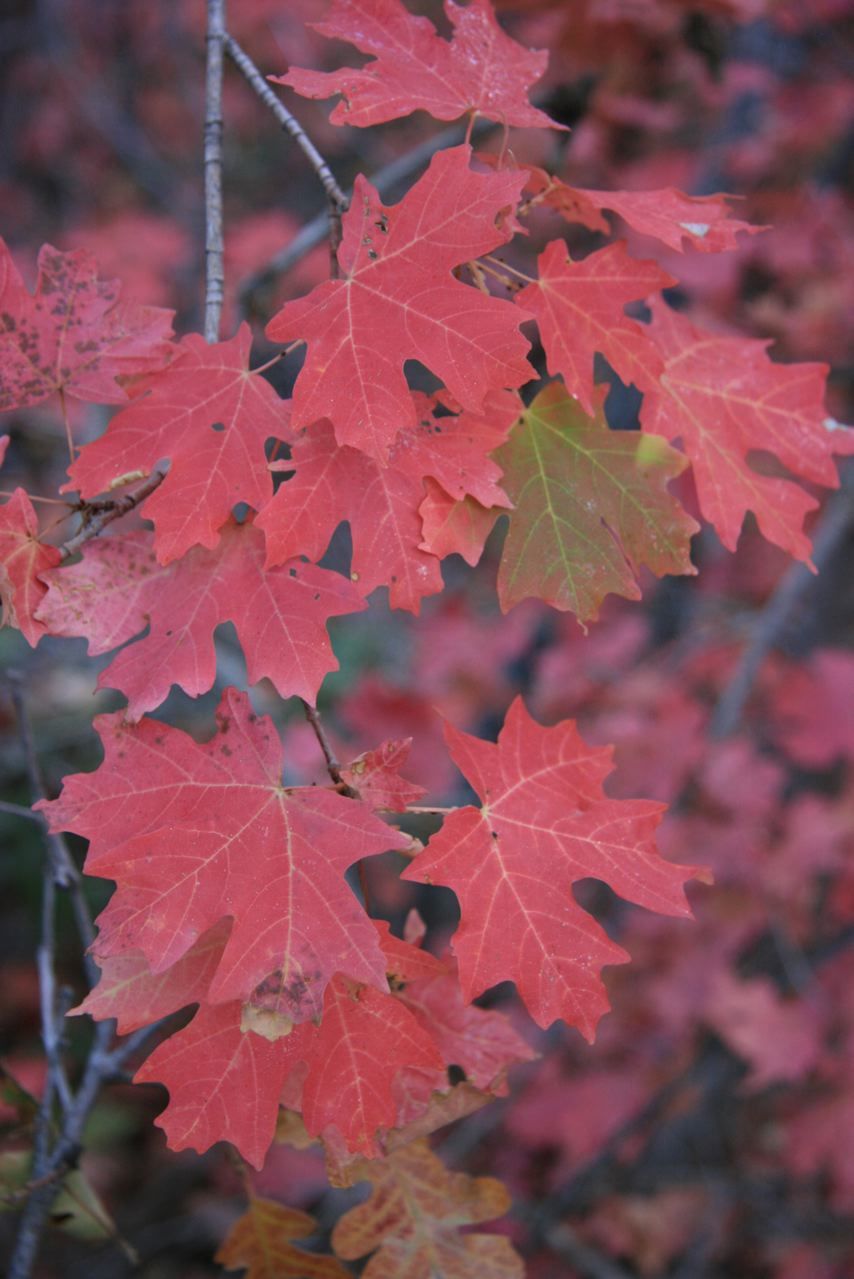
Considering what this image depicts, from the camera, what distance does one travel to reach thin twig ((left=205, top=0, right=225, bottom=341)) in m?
1.20

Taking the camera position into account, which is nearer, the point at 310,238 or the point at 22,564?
the point at 22,564

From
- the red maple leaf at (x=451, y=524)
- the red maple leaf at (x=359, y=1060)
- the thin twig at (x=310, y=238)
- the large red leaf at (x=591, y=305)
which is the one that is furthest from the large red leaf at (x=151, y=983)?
the thin twig at (x=310, y=238)

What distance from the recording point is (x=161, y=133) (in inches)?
217

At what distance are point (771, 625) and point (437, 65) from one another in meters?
2.30

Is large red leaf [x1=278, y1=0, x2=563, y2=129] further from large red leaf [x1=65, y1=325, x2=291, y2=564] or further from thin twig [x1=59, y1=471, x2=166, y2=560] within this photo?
thin twig [x1=59, y1=471, x2=166, y2=560]

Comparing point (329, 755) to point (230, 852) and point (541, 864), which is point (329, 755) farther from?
point (541, 864)

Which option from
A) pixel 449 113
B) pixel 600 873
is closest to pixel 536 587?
pixel 600 873

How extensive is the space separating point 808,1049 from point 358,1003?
2.40 metres

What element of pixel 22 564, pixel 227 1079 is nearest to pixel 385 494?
pixel 22 564

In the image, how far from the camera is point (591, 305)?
46.3 inches

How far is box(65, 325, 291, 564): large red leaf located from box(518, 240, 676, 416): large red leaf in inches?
13.0

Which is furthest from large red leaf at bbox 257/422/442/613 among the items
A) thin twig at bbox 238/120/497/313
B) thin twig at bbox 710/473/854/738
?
thin twig at bbox 710/473/854/738

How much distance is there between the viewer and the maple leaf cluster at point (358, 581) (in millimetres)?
1013

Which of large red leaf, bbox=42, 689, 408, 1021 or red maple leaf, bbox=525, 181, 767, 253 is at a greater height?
red maple leaf, bbox=525, 181, 767, 253
